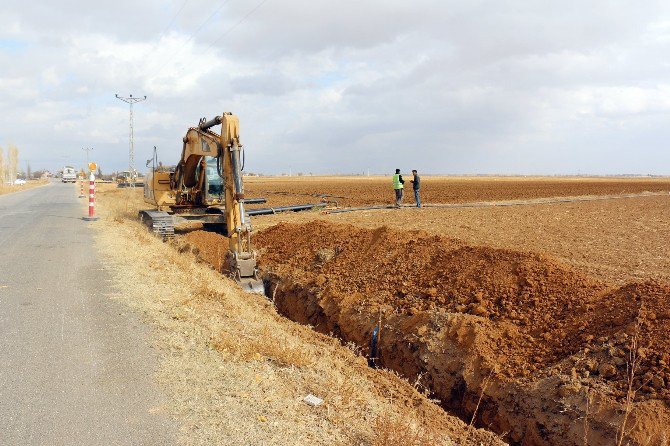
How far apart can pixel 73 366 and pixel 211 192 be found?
1177cm

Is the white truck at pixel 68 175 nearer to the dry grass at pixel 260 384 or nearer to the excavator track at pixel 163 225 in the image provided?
the excavator track at pixel 163 225

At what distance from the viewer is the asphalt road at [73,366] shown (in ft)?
12.5

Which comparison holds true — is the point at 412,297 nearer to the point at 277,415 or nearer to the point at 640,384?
the point at 640,384

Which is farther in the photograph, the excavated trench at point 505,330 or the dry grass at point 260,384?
the excavated trench at point 505,330

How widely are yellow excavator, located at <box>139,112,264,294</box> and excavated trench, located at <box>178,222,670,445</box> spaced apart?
1451mm

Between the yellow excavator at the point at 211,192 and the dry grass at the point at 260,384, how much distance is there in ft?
9.06

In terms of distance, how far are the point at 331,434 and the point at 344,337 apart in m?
5.21

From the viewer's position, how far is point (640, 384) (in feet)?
18.0

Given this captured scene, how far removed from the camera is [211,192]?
16375 mm

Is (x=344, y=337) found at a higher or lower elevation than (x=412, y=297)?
lower

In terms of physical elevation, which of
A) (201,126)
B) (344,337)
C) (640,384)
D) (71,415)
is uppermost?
(201,126)

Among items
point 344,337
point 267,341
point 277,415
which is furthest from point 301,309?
point 277,415

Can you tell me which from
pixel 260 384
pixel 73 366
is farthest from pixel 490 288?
pixel 73 366

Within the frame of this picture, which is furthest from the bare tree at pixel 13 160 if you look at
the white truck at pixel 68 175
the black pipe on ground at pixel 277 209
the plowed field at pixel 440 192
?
the black pipe on ground at pixel 277 209
